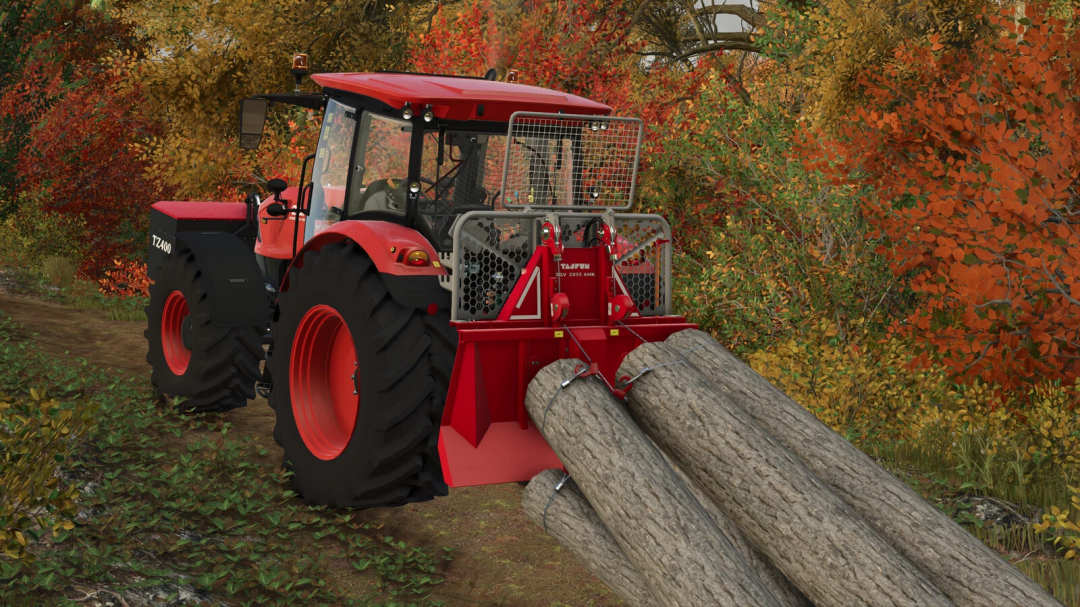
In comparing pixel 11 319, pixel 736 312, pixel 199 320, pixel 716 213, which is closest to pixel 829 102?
pixel 716 213

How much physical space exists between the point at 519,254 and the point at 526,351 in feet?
1.92

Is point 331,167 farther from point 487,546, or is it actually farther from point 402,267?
point 487,546

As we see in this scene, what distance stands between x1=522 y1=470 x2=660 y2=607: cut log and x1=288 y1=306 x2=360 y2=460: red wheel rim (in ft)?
4.67

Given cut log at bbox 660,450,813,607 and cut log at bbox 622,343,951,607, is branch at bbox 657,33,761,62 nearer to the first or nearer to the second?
cut log at bbox 622,343,951,607

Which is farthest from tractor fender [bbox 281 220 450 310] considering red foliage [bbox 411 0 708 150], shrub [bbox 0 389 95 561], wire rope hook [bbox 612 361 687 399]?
red foliage [bbox 411 0 708 150]

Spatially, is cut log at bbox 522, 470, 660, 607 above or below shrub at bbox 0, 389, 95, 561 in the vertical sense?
below

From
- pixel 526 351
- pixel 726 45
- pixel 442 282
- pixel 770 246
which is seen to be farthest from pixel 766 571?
pixel 726 45

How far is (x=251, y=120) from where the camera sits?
6.45 metres

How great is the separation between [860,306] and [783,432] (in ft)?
14.1

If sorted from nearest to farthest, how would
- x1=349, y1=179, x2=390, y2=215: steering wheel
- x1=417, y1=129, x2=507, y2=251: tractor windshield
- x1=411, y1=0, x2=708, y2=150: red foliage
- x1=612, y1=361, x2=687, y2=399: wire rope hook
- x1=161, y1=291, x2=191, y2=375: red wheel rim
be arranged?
x1=612, y1=361, x2=687, y2=399: wire rope hook
x1=417, y1=129, x2=507, y2=251: tractor windshield
x1=349, y1=179, x2=390, y2=215: steering wheel
x1=161, y1=291, x2=191, y2=375: red wheel rim
x1=411, y1=0, x2=708, y2=150: red foliage

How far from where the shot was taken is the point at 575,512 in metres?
4.73

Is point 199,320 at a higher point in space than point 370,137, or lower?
lower

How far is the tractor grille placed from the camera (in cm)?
492

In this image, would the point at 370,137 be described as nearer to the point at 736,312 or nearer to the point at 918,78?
the point at 736,312
